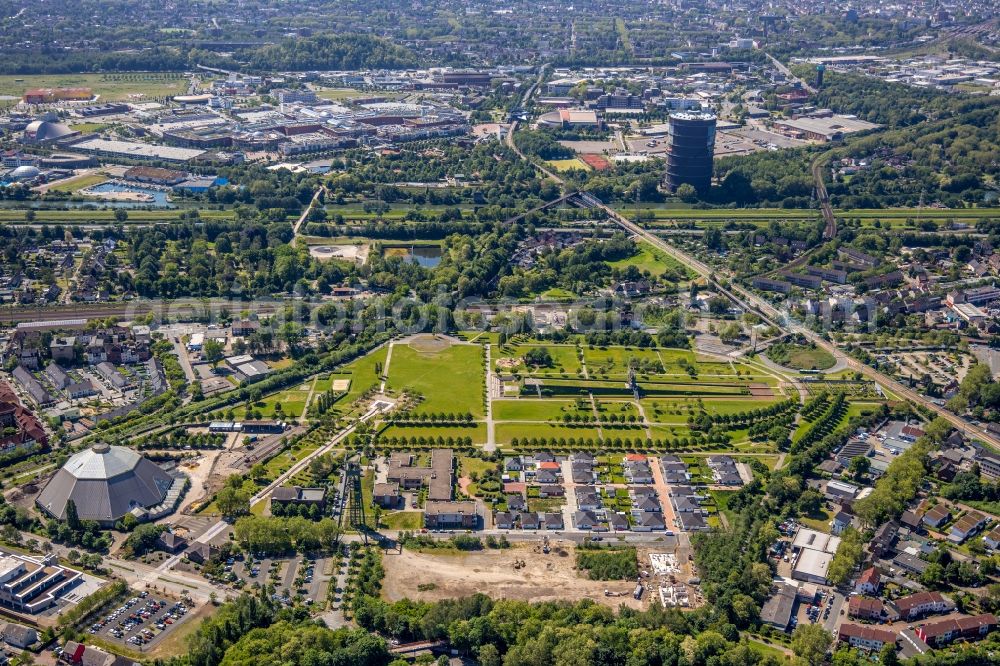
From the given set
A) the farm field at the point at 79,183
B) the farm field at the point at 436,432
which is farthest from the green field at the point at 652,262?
the farm field at the point at 79,183

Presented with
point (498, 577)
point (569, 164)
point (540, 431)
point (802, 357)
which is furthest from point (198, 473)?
point (569, 164)

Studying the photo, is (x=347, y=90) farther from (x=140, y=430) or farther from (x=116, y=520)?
(x=116, y=520)

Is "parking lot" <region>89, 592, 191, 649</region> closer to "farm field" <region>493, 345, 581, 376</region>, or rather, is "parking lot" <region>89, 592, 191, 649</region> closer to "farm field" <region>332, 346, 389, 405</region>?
"farm field" <region>332, 346, 389, 405</region>

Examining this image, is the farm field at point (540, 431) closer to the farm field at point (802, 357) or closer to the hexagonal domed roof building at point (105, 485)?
the farm field at point (802, 357)

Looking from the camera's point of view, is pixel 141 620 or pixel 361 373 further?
pixel 361 373

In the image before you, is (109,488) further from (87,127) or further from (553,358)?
(87,127)

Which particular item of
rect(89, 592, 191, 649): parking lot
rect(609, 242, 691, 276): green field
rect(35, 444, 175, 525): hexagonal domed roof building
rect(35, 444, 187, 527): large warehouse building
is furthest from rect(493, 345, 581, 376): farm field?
rect(89, 592, 191, 649): parking lot

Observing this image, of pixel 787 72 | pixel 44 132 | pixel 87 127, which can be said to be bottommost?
pixel 87 127

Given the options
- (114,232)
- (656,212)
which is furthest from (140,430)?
(656,212)

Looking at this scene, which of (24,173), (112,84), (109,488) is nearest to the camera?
(109,488)
